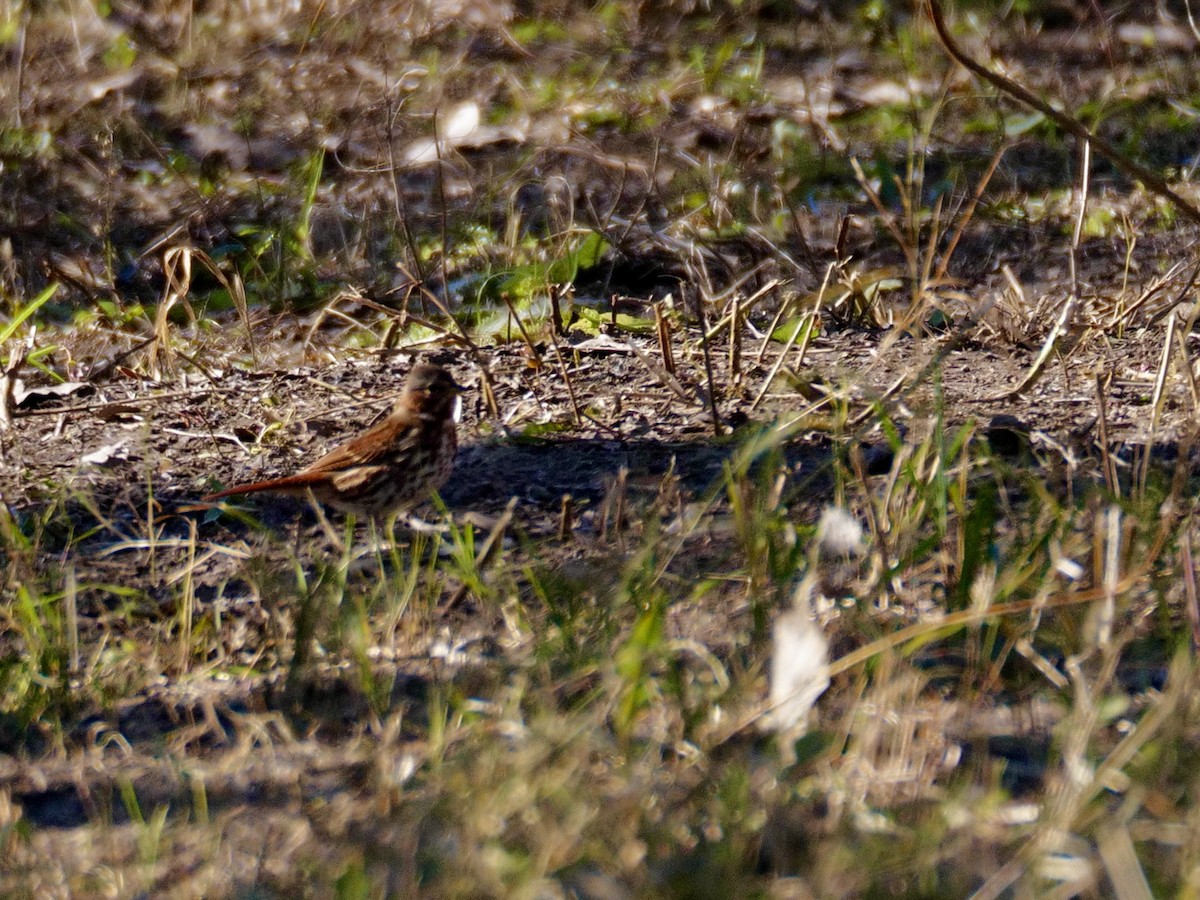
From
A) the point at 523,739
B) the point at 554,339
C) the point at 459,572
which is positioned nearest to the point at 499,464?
the point at 554,339

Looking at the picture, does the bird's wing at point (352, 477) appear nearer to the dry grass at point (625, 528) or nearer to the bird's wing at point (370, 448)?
the bird's wing at point (370, 448)

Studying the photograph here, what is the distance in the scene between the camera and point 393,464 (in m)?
4.59

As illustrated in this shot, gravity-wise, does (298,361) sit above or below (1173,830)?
below

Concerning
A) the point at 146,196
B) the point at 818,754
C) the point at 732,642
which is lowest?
the point at 146,196

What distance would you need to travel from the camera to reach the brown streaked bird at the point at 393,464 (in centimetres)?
456

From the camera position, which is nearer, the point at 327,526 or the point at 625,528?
the point at 327,526

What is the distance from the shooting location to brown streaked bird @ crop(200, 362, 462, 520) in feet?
15.0

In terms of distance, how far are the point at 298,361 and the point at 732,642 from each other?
3096mm

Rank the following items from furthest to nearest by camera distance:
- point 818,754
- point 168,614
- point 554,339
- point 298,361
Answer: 1. point 298,361
2. point 554,339
3. point 168,614
4. point 818,754

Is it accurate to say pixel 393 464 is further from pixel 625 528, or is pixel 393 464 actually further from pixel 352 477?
pixel 625 528

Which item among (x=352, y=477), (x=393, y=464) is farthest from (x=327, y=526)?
(x=352, y=477)

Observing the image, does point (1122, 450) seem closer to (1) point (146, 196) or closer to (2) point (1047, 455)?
(2) point (1047, 455)

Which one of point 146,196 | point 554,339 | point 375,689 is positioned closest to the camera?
point 375,689

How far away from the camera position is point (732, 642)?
3.40 metres
